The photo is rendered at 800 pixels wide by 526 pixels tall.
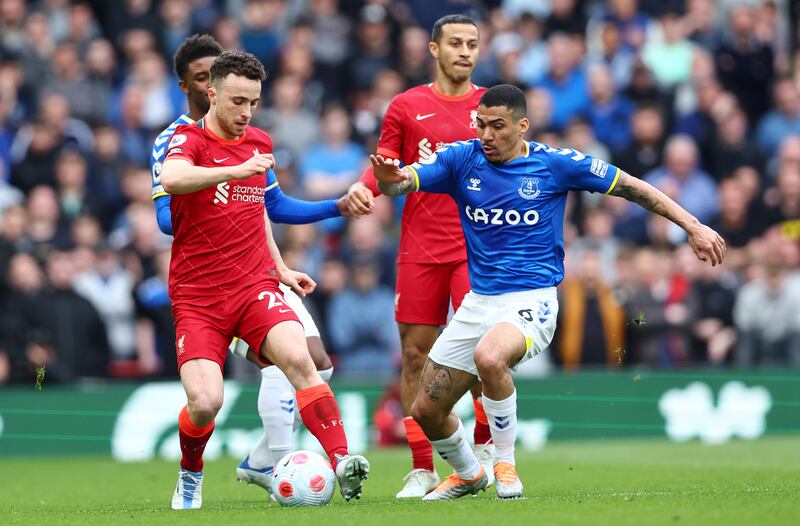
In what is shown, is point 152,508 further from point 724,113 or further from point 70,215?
point 724,113

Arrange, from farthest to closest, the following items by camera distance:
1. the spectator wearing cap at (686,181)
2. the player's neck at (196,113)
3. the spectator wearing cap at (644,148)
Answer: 1. the spectator wearing cap at (644,148)
2. the spectator wearing cap at (686,181)
3. the player's neck at (196,113)

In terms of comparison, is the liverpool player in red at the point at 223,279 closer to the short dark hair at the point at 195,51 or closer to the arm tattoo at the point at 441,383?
the arm tattoo at the point at 441,383

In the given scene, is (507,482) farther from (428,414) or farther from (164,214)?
(164,214)

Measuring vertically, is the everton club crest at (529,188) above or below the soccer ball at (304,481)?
above

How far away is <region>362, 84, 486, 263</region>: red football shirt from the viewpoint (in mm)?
10508

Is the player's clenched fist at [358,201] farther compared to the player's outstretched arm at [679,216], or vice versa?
the player's clenched fist at [358,201]

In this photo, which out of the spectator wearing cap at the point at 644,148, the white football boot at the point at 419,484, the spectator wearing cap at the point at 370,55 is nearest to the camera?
the white football boot at the point at 419,484

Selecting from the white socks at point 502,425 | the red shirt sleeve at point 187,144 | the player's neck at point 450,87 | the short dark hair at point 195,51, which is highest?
the short dark hair at point 195,51

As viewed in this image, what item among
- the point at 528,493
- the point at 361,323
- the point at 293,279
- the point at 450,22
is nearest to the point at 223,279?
the point at 293,279

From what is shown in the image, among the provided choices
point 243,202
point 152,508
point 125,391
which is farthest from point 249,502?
point 125,391

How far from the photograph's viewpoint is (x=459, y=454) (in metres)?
9.69

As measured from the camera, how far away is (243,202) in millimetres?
9477

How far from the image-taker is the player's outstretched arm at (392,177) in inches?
363

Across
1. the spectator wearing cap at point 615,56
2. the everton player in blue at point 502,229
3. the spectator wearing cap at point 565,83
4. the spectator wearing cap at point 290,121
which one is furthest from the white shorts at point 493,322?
the spectator wearing cap at point 615,56
